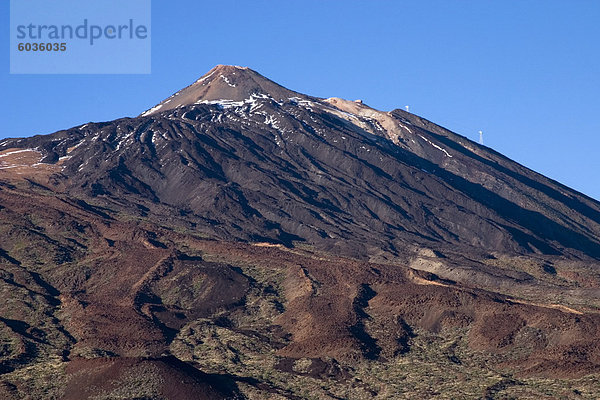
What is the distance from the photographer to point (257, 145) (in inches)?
7283

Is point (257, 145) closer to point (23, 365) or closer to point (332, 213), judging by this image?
point (332, 213)

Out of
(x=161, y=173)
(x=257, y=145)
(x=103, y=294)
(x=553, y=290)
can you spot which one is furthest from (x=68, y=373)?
(x=257, y=145)

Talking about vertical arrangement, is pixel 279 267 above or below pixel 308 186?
below

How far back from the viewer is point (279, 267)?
372 ft

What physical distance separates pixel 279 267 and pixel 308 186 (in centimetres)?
5579

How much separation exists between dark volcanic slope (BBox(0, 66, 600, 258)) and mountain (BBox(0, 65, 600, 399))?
1.53ft

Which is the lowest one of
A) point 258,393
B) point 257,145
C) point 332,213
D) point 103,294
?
point 258,393

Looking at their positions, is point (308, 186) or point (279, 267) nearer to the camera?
point (279, 267)

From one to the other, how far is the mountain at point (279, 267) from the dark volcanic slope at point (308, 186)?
0.47 metres

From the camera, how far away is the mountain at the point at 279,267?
77.8 meters

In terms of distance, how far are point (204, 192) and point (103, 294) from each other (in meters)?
55.0

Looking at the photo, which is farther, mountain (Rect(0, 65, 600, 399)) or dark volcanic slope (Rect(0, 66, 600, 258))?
dark volcanic slope (Rect(0, 66, 600, 258))

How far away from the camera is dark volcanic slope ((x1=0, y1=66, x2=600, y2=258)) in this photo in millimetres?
151625

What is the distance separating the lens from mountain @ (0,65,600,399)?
77.8 m
